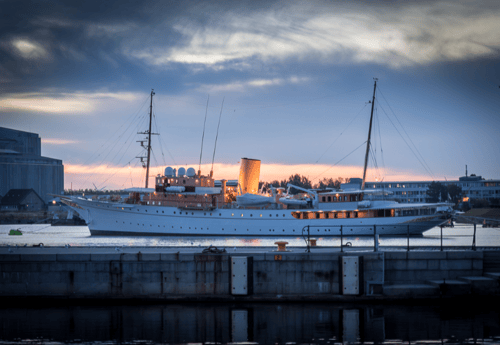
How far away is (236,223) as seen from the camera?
61.0m

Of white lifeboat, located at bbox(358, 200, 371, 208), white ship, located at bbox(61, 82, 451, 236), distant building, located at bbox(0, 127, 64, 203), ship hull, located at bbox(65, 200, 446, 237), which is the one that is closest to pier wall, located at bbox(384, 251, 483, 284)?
white ship, located at bbox(61, 82, 451, 236)

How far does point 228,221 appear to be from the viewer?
61.1 m

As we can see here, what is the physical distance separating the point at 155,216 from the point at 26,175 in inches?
4492

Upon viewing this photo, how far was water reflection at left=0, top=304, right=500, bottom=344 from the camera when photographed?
17.0m

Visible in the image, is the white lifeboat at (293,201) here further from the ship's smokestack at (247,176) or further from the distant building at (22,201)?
the distant building at (22,201)

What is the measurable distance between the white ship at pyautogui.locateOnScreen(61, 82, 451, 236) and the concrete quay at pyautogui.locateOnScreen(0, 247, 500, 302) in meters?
38.8

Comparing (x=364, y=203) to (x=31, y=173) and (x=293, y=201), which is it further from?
(x=31, y=173)

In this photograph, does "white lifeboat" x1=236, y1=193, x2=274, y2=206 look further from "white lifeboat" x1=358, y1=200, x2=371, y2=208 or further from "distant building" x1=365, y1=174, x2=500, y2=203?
"distant building" x1=365, y1=174, x2=500, y2=203

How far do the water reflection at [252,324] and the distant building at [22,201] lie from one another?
450 feet

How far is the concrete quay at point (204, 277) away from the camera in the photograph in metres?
19.8

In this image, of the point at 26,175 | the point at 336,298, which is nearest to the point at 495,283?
the point at 336,298

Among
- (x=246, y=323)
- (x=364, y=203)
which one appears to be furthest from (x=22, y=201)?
(x=246, y=323)

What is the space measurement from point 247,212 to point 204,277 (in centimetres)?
4088

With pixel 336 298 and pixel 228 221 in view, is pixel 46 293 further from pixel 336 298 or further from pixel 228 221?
pixel 228 221
